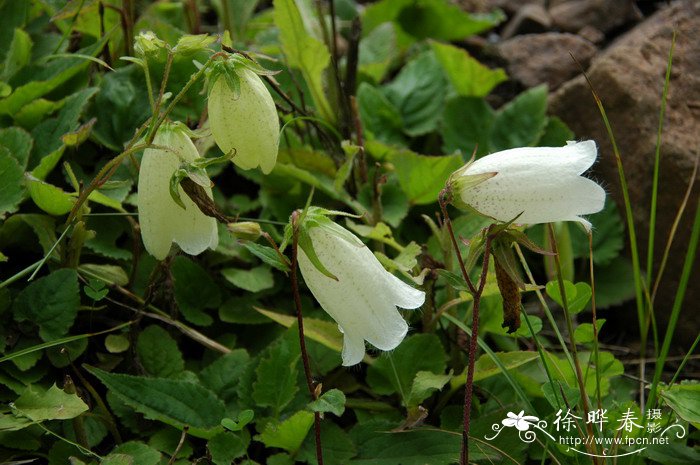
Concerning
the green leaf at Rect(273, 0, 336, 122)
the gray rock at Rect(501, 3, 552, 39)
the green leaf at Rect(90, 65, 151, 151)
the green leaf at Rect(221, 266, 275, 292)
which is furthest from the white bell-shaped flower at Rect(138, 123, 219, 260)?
the gray rock at Rect(501, 3, 552, 39)

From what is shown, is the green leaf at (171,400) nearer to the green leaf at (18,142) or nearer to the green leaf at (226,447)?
the green leaf at (226,447)

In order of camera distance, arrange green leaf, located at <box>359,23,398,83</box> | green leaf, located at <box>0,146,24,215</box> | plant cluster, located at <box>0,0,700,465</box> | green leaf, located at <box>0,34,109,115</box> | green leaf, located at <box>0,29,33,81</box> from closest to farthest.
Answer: plant cluster, located at <box>0,0,700,465</box>, green leaf, located at <box>0,146,24,215</box>, green leaf, located at <box>0,34,109,115</box>, green leaf, located at <box>0,29,33,81</box>, green leaf, located at <box>359,23,398,83</box>

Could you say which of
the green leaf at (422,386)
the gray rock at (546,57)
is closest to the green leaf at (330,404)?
the green leaf at (422,386)

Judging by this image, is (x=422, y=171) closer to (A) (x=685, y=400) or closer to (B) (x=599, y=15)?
(A) (x=685, y=400)

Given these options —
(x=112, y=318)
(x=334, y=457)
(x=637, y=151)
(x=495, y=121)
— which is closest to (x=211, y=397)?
(x=334, y=457)

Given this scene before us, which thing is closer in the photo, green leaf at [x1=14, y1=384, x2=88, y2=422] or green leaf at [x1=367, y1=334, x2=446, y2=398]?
green leaf at [x1=14, y1=384, x2=88, y2=422]

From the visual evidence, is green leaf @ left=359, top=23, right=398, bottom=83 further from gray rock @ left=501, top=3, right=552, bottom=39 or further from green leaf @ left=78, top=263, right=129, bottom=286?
green leaf @ left=78, top=263, right=129, bottom=286
